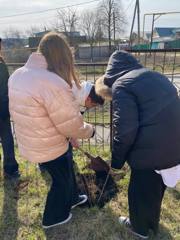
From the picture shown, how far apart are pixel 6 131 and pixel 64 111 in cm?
137

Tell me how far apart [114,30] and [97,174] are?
2885 cm

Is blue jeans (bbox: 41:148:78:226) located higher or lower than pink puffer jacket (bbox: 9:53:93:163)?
lower

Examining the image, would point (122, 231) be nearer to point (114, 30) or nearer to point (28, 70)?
point (28, 70)

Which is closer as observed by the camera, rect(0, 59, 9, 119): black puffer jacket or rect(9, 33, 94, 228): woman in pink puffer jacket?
rect(9, 33, 94, 228): woman in pink puffer jacket

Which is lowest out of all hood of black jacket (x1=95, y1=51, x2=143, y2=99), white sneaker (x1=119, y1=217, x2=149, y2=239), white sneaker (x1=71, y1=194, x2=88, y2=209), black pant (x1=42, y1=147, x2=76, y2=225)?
white sneaker (x1=119, y1=217, x2=149, y2=239)

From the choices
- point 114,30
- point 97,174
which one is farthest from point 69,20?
point 97,174

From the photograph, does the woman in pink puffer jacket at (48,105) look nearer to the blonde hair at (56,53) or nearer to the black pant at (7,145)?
the blonde hair at (56,53)

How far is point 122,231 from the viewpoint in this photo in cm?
248

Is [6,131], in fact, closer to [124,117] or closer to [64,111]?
[64,111]

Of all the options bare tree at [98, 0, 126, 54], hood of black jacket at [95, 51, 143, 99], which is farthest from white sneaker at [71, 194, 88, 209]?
bare tree at [98, 0, 126, 54]

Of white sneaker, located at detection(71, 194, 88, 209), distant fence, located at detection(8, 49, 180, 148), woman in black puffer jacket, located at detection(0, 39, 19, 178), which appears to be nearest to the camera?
white sneaker, located at detection(71, 194, 88, 209)

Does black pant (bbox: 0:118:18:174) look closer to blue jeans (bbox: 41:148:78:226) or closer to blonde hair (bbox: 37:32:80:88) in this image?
blue jeans (bbox: 41:148:78:226)

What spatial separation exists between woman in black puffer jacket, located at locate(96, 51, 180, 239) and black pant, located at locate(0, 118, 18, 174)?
1.42 m

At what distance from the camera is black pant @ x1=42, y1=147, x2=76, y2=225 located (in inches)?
92.7
